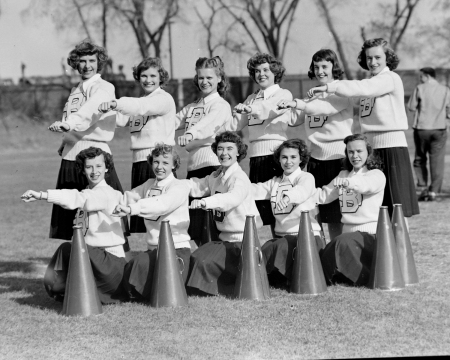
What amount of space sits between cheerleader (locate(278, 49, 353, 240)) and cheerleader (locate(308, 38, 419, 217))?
0.54 feet

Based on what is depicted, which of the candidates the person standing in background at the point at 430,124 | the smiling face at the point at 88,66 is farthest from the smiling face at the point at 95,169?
the person standing in background at the point at 430,124

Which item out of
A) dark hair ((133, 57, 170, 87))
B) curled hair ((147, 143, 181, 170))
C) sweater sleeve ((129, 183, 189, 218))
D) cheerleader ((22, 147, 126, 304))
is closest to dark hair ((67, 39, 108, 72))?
dark hair ((133, 57, 170, 87))

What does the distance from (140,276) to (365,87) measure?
198cm

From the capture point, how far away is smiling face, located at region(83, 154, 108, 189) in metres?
5.27

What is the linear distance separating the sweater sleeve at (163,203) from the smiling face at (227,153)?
0.30 metres

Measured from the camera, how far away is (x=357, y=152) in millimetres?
5438

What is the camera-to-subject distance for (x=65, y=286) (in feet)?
16.4

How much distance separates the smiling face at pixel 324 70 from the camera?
18.7 feet

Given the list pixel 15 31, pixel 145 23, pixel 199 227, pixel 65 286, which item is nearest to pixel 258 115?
pixel 199 227

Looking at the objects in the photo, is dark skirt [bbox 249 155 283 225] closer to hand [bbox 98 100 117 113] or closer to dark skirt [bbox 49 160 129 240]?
dark skirt [bbox 49 160 129 240]

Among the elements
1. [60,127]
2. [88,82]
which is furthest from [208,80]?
[60,127]

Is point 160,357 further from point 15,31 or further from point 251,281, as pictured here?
point 15,31

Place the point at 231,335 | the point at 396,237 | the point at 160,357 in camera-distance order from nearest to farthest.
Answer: the point at 160,357
the point at 231,335
the point at 396,237

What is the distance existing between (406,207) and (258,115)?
1273 millimetres
